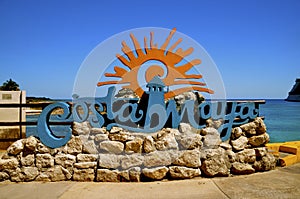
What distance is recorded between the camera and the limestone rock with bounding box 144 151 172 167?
4.49m

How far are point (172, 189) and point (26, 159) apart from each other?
256 cm

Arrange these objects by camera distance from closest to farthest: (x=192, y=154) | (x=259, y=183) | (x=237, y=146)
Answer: (x=259, y=183) < (x=192, y=154) < (x=237, y=146)

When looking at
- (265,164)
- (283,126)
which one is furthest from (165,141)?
(283,126)

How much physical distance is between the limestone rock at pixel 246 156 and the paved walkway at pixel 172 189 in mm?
358

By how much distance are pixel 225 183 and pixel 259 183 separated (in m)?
0.56

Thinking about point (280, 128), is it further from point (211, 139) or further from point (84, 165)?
point (84, 165)

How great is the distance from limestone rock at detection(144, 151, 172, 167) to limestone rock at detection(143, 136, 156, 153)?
7 centimetres

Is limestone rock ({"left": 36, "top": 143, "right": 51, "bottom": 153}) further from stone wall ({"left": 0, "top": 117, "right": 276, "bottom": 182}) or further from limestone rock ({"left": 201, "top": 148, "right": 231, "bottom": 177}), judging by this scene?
limestone rock ({"left": 201, "top": 148, "right": 231, "bottom": 177})

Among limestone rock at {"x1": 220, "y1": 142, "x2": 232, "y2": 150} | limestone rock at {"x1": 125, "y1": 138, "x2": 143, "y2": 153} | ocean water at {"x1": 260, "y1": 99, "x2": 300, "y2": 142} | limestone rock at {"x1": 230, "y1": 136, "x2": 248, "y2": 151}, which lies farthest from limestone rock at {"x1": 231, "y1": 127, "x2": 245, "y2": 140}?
ocean water at {"x1": 260, "y1": 99, "x2": 300, "y2": 142}

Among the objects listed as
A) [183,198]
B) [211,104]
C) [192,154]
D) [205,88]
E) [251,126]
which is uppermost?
[205,88]

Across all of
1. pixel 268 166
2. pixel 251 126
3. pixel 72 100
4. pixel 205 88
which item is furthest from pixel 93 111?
pixel 268 166

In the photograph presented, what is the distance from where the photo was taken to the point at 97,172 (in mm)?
4469

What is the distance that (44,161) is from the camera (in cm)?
448

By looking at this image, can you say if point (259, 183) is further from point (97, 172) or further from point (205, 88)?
point (97, 172)
